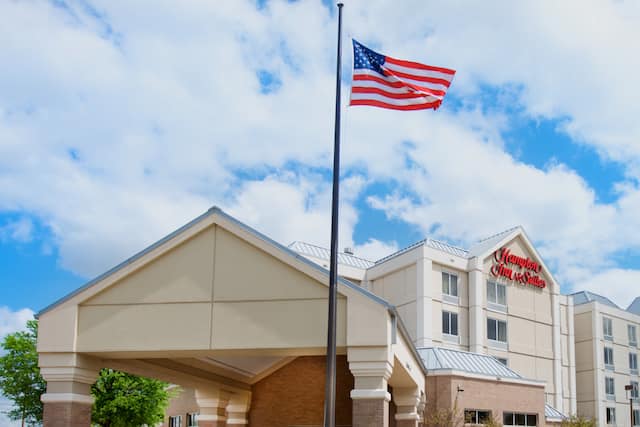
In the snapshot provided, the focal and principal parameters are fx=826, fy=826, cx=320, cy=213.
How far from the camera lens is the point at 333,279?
52.6ft

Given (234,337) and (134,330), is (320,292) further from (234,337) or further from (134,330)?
(134,330)

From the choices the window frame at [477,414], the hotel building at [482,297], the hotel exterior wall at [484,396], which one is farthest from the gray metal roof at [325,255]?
the window frame at [477,414]

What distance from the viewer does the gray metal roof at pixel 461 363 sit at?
103 ft

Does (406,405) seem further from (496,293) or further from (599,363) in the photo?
(599,363)

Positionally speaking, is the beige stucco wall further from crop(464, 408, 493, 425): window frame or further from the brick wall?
crop(464, 408, 493, 425): window frame

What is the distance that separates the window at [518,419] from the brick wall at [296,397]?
7308 mm

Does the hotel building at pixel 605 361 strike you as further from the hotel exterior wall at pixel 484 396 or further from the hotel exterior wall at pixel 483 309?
the hotel exterior wall at pixel 484 396

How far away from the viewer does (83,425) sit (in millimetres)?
19016

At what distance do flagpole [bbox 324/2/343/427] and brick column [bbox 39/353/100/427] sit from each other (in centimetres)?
609

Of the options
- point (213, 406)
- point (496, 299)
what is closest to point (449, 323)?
point (496, 299)

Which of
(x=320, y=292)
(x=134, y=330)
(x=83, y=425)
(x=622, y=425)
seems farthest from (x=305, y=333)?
(x=622, y=425)

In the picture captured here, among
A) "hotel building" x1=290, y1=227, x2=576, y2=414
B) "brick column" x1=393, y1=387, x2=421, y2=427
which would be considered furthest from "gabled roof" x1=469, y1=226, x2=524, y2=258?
"brick column" x1=393, y1=387, x2=421, y2=427

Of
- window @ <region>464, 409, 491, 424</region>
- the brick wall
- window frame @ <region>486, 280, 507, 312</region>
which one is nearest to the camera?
the brick wall

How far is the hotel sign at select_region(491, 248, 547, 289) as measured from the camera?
2411 inches
